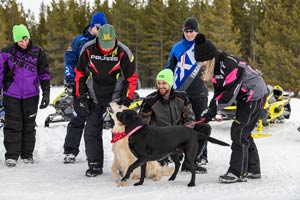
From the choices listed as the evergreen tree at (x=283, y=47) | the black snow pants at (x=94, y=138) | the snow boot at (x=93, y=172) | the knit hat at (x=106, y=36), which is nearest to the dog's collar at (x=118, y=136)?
the black snow pants at (x=94, y=138)

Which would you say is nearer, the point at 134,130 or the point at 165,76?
the point at 134,130

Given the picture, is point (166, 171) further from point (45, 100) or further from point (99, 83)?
point (45, 100)

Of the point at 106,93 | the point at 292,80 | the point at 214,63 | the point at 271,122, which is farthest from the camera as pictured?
the point at 292,80

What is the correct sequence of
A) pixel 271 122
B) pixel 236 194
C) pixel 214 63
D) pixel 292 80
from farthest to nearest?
pixel 292 80 → pixel 271 122 → pixel 214 63 → pixel 236 194

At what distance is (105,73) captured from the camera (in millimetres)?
4770

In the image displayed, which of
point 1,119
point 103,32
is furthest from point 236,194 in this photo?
point 1,119

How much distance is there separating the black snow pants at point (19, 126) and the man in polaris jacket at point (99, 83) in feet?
3.68

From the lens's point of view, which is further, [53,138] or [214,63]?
[53,138]

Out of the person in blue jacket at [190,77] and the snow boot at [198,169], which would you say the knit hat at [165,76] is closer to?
the person in blue jacket at [190,77]

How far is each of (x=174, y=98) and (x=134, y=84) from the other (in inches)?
21.3

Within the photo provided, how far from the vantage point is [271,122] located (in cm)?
978

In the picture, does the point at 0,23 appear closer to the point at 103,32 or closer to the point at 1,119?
the point at 1,119

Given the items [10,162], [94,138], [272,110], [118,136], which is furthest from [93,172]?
[272,110]

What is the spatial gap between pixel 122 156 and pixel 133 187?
41 centimetres
